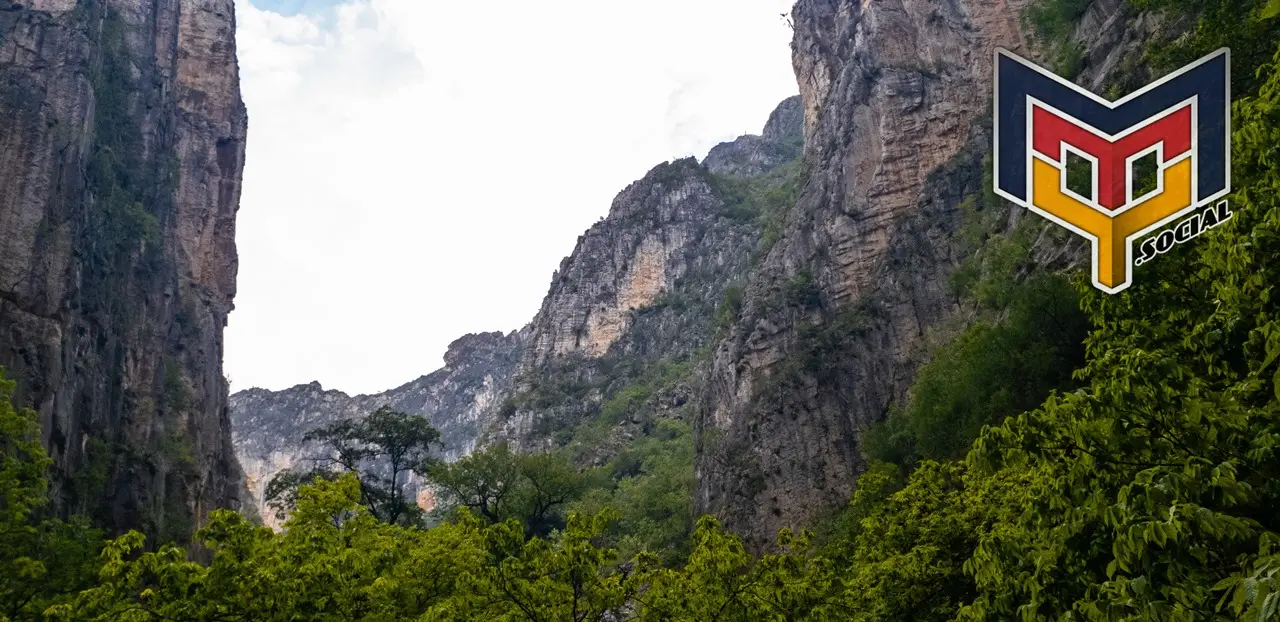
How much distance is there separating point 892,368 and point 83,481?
36.0 meters

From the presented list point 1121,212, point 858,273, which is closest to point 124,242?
point 858,273

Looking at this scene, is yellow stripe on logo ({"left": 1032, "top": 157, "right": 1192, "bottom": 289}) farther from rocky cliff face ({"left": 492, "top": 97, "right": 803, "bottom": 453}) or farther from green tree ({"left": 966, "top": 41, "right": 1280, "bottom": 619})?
rocky cliff face ({"left": 492, "top": 97, "right": 803, "bottom": 453})

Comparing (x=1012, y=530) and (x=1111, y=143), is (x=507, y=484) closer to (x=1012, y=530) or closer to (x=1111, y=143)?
(x=1012, y=530)

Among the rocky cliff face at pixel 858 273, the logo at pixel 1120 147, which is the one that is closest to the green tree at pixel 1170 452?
the logo at pixel 1120 147

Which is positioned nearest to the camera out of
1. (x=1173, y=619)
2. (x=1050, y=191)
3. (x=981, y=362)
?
(x=1173, y=619)

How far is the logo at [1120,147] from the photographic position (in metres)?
8.05

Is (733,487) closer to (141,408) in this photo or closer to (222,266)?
(141,408)

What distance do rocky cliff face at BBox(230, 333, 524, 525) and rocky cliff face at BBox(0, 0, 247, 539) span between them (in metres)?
83.6

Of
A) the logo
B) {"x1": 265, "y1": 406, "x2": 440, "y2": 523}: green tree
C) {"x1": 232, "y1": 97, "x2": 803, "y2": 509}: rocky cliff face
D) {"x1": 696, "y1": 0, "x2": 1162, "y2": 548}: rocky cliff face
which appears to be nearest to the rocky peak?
{"x1": 232, "y1": 97, "x2": 803, "y2": 509}: rocky cliff face

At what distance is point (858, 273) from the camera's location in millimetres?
49688

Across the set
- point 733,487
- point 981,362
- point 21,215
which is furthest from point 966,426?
point 21,215

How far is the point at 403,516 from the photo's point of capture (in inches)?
2007

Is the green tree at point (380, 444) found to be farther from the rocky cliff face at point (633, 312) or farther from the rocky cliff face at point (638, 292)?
the rocky cliff face at point (638, 292)

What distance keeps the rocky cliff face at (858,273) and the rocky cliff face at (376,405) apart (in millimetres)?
96292
